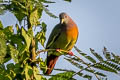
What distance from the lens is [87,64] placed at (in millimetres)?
2602

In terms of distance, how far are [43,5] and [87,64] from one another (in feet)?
2.05

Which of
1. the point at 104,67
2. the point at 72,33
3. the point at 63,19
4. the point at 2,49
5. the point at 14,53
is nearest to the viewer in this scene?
the point at 2,49

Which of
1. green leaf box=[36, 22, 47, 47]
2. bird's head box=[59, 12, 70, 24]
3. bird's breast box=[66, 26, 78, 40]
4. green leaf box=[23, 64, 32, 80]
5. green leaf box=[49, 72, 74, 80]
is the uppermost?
green leaf box=[36, 22, 47, 47]

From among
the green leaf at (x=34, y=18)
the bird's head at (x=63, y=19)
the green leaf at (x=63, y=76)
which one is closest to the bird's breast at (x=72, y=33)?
the bird's head at (x=63, y=19)

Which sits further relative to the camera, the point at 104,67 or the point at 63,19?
the point at 63,19

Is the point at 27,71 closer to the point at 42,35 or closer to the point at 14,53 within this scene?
the point at 14,53

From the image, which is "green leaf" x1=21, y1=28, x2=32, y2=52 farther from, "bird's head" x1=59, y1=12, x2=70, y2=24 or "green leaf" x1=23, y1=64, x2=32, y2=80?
"bird's head" x1=59, y1=12, x2=70, y2=24

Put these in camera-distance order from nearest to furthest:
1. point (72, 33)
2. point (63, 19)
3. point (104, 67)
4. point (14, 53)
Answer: point (104, 67), point (14, 53), point (72, 33), point (63, 19)

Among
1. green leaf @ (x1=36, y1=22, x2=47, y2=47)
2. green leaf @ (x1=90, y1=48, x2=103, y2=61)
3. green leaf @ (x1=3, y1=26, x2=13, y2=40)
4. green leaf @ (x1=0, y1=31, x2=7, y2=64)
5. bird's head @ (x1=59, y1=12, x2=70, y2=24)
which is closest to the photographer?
green leaf @ (x1=0, y1=31, x2=7, y2=64)

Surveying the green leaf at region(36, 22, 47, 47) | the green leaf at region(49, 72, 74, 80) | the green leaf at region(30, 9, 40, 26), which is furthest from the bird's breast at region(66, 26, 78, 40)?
the green leaf at region(49, 72, 74, 80)

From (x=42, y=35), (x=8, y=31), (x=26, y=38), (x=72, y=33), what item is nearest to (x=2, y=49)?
(x=26, y=38)

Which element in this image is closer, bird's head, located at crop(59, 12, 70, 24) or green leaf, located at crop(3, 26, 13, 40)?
green leaf, located at crop(3, 26, 13, 40)

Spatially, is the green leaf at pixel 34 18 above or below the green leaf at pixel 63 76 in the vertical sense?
above

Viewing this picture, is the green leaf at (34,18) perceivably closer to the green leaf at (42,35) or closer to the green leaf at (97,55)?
the green leaf at (42,35)
